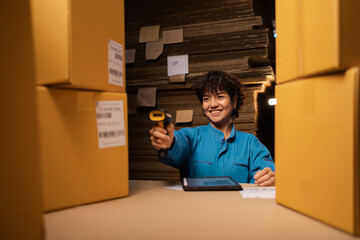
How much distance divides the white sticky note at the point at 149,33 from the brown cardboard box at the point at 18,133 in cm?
189

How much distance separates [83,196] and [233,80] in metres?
1.46

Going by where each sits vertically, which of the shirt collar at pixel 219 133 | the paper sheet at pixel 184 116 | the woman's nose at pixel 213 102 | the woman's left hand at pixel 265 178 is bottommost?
the woman's left hand at pixel 265 178

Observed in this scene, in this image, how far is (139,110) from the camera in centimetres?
240

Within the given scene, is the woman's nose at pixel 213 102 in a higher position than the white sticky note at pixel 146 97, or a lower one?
lower

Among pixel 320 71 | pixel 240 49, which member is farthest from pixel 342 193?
pixel 240 49

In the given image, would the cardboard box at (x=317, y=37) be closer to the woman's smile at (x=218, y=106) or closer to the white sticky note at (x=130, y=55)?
the woman's smile at (x=218, y=106)

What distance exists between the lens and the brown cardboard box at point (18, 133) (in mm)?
467

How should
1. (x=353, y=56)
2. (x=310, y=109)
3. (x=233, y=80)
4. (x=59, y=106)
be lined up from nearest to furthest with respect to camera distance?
1. (x=353, y=56)
2. (x=310, y=109)
3. (x=59, y=106)
4. (x=233, y=80)

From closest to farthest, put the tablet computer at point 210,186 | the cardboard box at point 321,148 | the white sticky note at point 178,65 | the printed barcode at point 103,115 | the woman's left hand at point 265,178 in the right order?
the cardboard box at point 321,148
the printed barcode at point 103,115
the tablet computer at point 210,186
the woman's left hand at point 265,178
the white sticky note at point 178,65

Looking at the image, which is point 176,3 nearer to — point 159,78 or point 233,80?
point 159,78

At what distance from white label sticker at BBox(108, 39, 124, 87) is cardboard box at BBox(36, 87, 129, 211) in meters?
0.05

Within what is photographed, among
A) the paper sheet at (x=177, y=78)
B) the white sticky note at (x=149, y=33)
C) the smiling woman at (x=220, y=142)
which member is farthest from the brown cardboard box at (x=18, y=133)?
the white sticky note at (x=149, y=33)

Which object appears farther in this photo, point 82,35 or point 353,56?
point 82,35

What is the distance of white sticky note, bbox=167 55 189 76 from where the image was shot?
2219 millimetres
